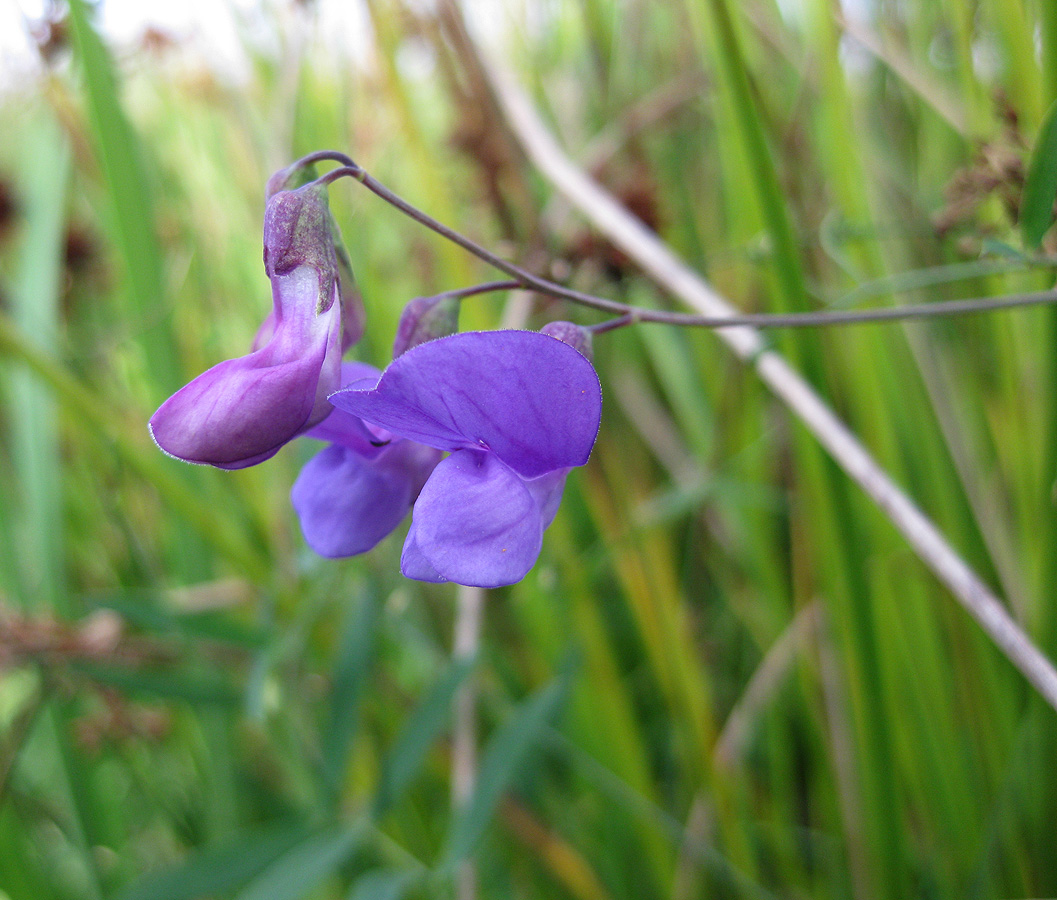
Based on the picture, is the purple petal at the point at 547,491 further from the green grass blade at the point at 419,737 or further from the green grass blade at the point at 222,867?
the green grass blade at the point at 222,867

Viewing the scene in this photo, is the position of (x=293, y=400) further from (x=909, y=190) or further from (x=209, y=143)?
(x=209, y=143)

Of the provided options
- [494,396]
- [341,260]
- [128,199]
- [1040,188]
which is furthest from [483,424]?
[128,199]

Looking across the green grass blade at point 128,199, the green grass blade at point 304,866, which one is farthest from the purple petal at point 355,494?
the green grass blade at point 128,199

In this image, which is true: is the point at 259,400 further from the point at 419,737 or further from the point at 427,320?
the point at 419,737

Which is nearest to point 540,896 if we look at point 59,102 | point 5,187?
point 59,102

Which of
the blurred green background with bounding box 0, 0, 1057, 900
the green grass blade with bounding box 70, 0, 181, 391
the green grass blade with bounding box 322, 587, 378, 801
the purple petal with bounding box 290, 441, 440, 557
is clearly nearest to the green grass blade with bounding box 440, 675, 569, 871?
the blurred green background with bounding box 0, 0, 1057, 900
